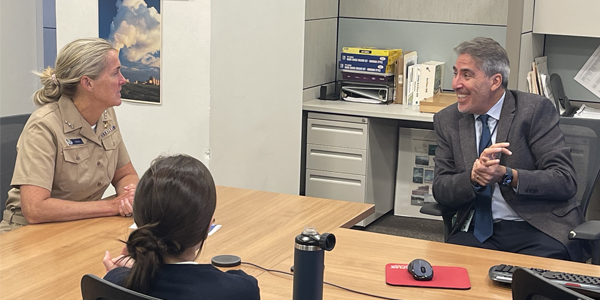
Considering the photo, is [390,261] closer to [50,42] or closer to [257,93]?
[257,93]

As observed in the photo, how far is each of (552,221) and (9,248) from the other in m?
2.00

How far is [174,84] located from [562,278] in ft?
8.15

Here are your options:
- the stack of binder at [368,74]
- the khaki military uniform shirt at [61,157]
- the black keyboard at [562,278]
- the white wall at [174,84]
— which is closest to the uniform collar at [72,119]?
the khaki military uniform shirt at [61,157]

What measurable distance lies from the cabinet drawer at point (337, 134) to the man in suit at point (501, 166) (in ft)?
4.82

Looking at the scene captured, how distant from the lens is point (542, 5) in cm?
414

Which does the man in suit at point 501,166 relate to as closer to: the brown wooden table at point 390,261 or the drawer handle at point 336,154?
the brown wooden table at point 390,261

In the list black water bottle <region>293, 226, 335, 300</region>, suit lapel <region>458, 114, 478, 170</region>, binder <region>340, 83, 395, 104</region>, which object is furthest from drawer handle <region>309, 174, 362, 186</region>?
black water bottle <region>293, 226, 335, 300</region>

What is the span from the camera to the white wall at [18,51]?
490 centimetres

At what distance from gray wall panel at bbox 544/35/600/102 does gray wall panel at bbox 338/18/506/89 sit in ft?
1.11

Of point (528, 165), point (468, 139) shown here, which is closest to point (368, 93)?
point (468, 139)

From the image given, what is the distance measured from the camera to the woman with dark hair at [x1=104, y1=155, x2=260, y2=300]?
4.26 ft

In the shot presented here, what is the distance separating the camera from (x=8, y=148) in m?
2.54

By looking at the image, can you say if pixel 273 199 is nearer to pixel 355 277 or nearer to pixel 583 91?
pixel 355 277

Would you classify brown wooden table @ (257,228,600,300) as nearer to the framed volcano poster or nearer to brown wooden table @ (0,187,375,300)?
brown wooden table @ (0,187,375,300)
